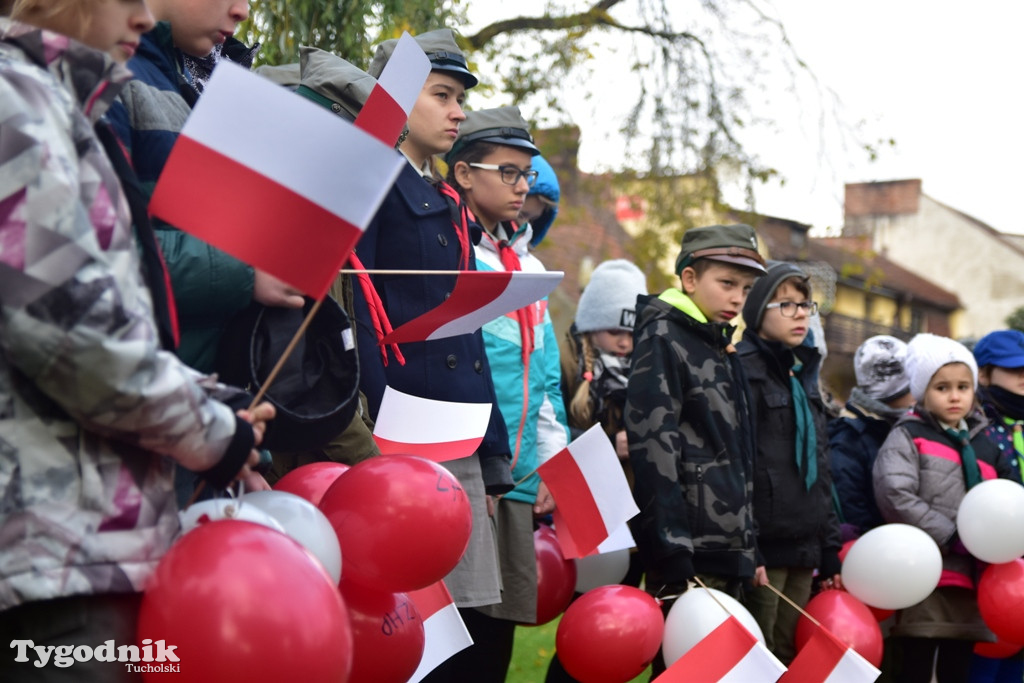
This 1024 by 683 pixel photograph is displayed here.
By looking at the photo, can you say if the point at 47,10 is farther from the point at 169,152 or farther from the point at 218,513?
the point at 218,513

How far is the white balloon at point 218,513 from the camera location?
6.89 feet

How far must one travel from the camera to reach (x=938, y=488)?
587cm

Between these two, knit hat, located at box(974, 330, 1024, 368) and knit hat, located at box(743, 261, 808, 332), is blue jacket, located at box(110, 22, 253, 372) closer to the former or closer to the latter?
knit hat, located at box(743, 261, 808, 332)

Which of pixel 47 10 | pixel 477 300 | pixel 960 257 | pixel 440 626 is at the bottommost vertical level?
pixel 960 257

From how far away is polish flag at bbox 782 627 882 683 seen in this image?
4449mm

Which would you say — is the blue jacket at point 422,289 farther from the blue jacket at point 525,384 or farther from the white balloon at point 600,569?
the white balloon at point 600,569

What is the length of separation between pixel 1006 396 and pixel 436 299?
4.26 metres

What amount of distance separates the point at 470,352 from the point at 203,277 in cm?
157

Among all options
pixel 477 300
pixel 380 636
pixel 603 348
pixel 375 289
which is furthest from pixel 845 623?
pixel 380 636

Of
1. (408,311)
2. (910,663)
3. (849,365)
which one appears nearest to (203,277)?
(408,311)

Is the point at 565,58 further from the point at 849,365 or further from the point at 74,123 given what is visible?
the point at 849,365

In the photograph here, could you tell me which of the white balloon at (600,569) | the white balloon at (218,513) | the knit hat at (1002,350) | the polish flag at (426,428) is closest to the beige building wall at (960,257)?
the knit hat at (1002,350)

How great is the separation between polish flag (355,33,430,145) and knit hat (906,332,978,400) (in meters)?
3.87

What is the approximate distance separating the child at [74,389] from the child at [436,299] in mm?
1476
